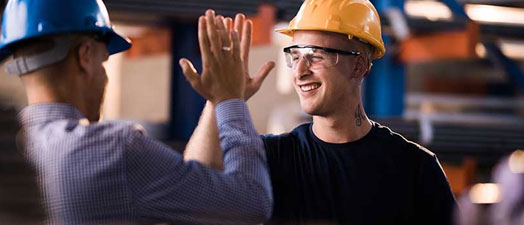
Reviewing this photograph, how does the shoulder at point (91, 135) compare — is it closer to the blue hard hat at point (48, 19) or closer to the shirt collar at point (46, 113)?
the shirt collar at point (46, 113)

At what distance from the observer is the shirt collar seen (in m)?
1.79

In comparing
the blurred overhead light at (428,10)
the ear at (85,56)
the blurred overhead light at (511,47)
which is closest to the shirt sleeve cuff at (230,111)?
the ear at (85,56)

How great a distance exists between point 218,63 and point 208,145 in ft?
0.64

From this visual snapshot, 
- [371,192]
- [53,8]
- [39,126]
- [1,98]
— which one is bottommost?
[371,192]

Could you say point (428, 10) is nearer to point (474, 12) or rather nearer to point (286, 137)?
point (474, 12)

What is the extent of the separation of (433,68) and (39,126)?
613 inches

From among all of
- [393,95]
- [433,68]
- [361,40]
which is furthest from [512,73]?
[433,68]

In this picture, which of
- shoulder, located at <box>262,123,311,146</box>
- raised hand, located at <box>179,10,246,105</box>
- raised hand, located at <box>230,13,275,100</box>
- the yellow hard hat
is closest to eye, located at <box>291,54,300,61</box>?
the yellow hard hat

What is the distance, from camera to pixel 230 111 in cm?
188

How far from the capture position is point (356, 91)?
2898 millimetres

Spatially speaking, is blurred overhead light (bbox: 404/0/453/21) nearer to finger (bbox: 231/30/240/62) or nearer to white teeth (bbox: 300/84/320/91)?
white teeth (bbox: 300/84/320/91)

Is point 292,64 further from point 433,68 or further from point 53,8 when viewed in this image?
point 433,68

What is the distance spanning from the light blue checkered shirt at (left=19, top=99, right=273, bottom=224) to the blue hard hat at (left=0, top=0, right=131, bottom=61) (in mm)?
185

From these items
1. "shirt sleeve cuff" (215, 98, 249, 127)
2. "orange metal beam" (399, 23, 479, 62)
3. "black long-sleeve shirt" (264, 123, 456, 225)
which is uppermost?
"orange metal beam" (399, 23, 479, 62)
